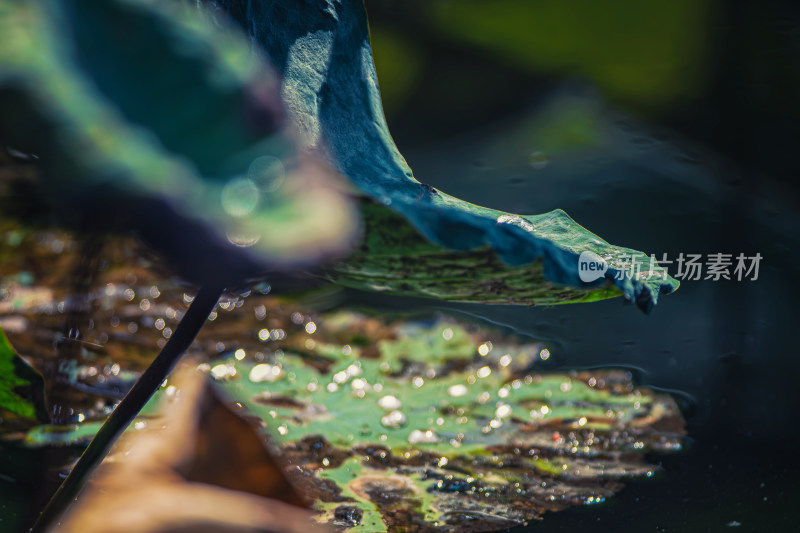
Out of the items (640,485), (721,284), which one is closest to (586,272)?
(640,485)

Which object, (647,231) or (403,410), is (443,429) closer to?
(403,410)

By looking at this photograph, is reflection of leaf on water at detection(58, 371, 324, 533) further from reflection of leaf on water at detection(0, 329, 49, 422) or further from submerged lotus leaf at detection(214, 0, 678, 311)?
submerged lotus leaf at detection(214, 0, 678, 311)

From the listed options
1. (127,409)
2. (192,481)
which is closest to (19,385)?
(127,409)

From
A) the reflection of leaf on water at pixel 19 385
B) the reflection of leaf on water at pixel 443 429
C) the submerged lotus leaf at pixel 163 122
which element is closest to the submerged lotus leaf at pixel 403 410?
the reflection of leaf on water at pixel 443 429

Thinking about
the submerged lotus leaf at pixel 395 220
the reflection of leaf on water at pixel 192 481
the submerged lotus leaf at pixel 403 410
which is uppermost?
the submerged lotus leaf at pixel 395 220

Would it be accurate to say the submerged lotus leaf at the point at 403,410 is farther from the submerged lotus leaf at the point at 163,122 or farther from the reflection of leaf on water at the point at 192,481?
the submerged lotus leaf at the point at 163,122

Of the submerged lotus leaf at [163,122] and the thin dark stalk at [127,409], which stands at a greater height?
the submerged lotus leaf at [163,122]
